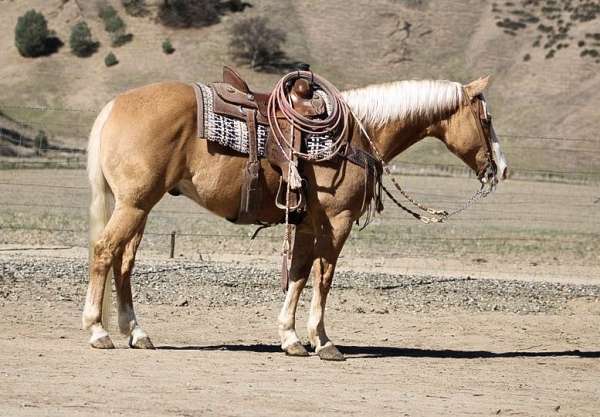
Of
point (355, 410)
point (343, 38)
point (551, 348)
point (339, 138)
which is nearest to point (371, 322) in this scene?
point (551, 348)

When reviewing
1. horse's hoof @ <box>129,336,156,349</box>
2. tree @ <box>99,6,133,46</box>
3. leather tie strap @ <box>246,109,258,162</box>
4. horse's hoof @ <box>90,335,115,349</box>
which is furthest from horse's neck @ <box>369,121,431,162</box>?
tree @ <box>99,6,133,46</box>

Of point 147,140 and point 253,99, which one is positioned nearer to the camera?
point 147,140

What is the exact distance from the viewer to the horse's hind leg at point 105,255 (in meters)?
8.18

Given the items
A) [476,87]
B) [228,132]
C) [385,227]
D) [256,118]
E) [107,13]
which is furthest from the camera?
[107,13]

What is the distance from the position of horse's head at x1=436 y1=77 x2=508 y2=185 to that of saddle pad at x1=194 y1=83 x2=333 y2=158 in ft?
4.01

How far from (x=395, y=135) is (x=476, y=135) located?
71 centimetres

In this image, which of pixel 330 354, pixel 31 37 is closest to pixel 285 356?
pixel 330 354

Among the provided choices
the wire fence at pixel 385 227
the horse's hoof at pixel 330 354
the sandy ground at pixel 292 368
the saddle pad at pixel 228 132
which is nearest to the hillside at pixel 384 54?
the wire fence at pixel 385 227

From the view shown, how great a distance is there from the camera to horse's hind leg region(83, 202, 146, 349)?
818 centimetres

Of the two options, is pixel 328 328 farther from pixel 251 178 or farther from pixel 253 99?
pixel 253 99

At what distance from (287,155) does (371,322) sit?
3.02m

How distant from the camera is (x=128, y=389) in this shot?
674cm

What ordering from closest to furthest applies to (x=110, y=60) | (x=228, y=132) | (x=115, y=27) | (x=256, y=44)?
1. (x=228, y=132)
2. (x=110, y=60)
3. (x=256, y=44)
4. (x=115, y=27)

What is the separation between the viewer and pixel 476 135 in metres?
9.26
